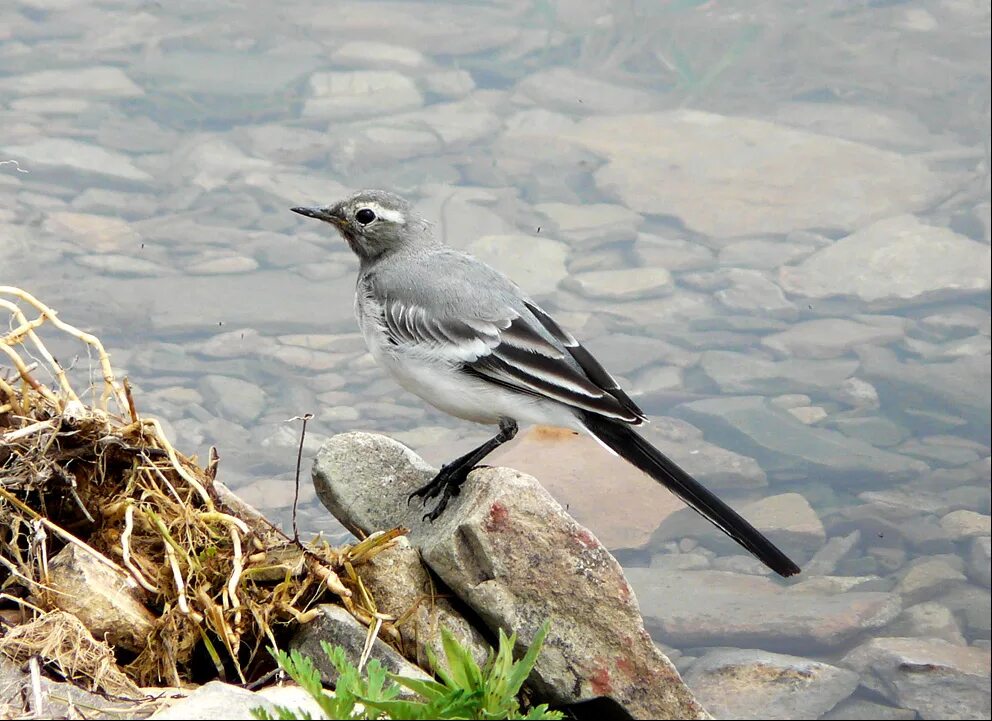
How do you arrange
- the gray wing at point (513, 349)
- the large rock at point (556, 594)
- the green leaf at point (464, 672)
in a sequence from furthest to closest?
the gray wing at point (513, 349) → the large rock at point (556, 594) → the green leaf at point (464, 672)

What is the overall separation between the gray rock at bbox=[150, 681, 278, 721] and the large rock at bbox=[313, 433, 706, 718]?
1.24 metres

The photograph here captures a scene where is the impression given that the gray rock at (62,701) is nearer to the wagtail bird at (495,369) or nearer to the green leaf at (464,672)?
the green leaf at (464,672)

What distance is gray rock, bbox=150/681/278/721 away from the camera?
10.3 ft

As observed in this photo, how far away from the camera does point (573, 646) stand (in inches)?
172

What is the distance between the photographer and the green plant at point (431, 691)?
299 cm

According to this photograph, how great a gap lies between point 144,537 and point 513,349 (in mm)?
1762

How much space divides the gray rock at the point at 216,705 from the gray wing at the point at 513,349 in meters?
2.15

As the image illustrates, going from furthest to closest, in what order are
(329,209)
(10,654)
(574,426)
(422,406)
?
(422,406) → (329,209) → (574,426) → (10,654)

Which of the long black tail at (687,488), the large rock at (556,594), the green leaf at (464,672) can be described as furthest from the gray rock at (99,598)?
the long black tail at (687,488)

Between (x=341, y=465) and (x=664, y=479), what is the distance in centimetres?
138

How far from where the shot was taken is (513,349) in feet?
17.1

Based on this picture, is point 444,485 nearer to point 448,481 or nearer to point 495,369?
point 448,481

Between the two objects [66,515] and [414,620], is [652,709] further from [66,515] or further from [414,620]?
[66,515]

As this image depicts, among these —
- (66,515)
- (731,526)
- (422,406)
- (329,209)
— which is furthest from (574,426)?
(422,406)
